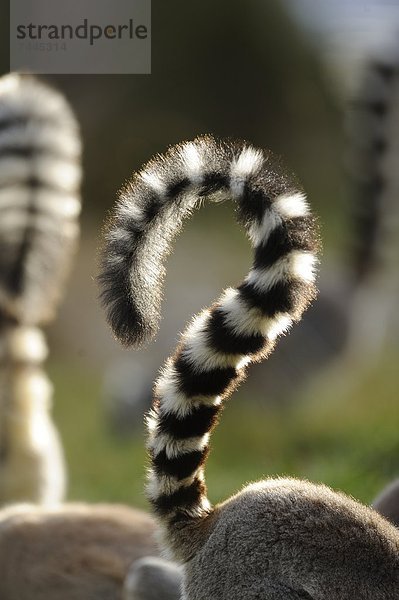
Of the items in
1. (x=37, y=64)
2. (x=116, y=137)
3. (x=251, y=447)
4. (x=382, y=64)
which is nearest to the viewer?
(x=37, y=64)

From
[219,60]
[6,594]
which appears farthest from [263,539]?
[219,60]

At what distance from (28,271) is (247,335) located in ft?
6.77

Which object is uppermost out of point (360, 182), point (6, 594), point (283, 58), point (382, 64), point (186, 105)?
point (283, 58)

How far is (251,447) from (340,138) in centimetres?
495

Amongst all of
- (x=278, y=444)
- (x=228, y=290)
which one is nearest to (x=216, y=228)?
(x=278, y=444)

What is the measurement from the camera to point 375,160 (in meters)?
5.68

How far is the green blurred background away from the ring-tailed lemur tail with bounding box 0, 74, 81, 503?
1237mm

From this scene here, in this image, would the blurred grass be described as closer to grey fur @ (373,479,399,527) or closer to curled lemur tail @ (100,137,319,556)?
grey fur @ (373,479,399,527)

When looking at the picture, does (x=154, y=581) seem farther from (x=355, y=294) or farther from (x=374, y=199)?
(x=355, y=294)

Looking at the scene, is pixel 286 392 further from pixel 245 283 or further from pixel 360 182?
pixel 245 283

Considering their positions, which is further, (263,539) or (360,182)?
(360,182)

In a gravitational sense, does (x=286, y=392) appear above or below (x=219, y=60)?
below

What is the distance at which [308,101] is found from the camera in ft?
37.8

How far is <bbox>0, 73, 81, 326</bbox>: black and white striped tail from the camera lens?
4215 mm
